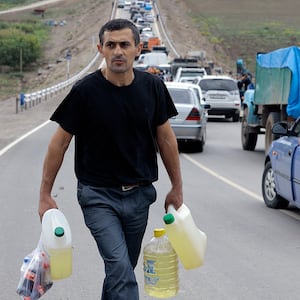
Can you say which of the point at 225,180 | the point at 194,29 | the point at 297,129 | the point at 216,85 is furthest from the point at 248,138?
the point at 194,29

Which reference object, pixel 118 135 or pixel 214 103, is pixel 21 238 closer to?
pixel 118 135

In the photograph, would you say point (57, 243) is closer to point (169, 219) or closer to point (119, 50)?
point (169, 219)

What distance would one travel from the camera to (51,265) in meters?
5.04

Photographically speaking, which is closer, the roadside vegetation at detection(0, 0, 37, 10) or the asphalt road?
the asphalt road

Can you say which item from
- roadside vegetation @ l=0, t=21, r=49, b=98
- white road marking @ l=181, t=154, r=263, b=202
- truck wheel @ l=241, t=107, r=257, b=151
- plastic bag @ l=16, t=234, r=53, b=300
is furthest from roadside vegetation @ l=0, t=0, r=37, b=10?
plastic bag @ l=16, t=234, r=53, b=300

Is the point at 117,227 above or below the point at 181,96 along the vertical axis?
above

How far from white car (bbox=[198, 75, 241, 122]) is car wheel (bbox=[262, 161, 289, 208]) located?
67.8ft

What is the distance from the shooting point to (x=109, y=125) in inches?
201

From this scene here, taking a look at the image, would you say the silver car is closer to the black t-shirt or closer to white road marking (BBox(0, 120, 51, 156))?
white road marking (BBox(0, 120, 51, 156))

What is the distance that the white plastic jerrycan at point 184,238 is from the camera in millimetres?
5074

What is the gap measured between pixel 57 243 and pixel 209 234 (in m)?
5.01

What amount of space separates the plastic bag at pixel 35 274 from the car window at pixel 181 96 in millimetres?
16376

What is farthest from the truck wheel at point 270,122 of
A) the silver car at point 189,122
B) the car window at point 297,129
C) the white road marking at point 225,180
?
the car window at point 297,129

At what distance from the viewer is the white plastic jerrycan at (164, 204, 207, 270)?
16.6ft
